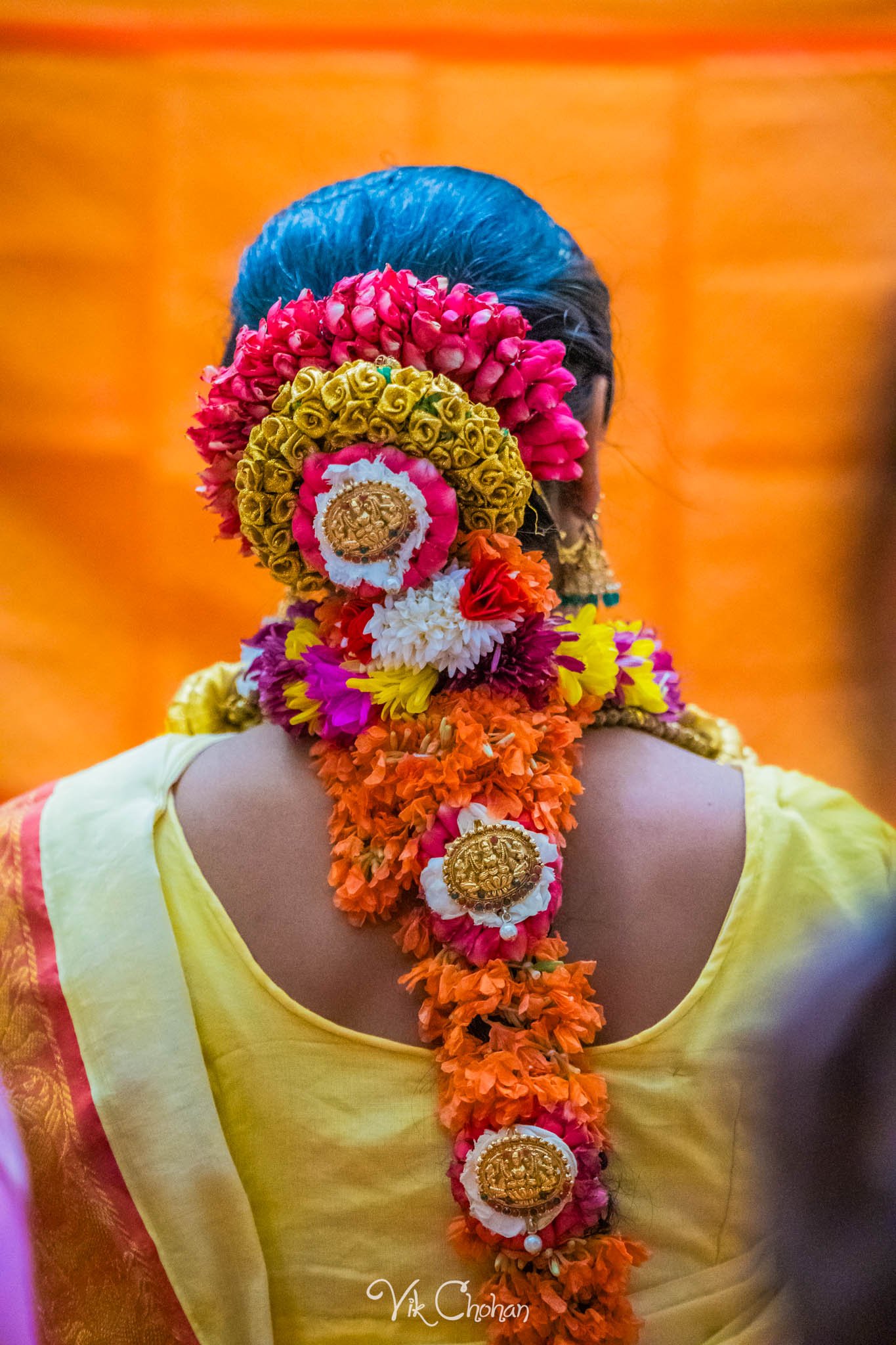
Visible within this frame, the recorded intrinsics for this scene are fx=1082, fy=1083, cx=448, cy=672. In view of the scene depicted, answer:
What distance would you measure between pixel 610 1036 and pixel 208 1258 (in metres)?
0.46

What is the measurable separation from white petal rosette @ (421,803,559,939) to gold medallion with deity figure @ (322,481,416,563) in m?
0.29

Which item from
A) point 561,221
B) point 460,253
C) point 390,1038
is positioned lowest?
point 390,1038

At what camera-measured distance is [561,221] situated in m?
2.87

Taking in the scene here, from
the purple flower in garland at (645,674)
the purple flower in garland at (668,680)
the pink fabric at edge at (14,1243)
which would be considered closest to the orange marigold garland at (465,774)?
the purple flower in garland at (645,674)

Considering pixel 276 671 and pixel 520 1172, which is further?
pixel 276 671

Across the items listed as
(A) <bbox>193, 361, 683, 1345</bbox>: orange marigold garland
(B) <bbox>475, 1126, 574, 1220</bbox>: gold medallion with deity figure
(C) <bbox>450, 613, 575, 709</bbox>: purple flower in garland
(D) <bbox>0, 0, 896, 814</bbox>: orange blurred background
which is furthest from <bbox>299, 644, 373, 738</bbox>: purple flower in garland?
(D) <bbox>0, 0, 896, 814</bbox>: orange blurred background

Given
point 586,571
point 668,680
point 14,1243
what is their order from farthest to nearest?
point 586,571, point 668,680, point 14,1243

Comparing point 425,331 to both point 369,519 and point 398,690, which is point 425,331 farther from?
point 398,690

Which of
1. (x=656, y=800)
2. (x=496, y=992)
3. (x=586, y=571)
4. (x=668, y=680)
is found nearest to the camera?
(x=496, y=992)

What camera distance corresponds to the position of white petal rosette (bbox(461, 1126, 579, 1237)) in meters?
1.07

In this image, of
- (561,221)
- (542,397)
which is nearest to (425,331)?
(542,397)

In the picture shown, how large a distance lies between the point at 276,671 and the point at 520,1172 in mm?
593

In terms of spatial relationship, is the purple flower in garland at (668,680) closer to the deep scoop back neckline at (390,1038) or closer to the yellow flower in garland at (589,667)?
the yellow flower in garland at (589,667)

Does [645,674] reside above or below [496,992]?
above
